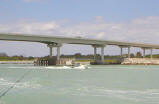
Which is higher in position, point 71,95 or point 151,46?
point 151,46

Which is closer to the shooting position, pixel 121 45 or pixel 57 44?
pixel 57 44

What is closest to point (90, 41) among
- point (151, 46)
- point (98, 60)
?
point (98, 60)

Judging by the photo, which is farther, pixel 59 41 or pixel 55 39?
pixel 59 41

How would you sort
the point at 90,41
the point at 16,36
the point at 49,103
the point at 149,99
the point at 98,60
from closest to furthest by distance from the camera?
1. the point at 49,103
2. the point at 149,99
3. the point at 16,36
4. the point at 90,41
5. the point at 98,60

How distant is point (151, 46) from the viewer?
439 ft

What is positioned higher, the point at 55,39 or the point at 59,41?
the point at 55,39

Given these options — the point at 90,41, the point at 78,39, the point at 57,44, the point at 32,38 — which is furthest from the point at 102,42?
the point at 32,38

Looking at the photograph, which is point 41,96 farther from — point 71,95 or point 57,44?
point 57,44

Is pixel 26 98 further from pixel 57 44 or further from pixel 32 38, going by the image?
pixel 57 44

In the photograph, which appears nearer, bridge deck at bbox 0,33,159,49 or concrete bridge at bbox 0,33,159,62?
bridge deck at bbox 0,33,159,49

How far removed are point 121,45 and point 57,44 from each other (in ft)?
129

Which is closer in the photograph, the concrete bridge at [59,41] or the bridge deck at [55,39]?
the bridge deck at [55,39]

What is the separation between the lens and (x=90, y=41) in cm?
10475

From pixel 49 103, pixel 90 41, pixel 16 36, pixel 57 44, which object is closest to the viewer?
pixel 49 103
